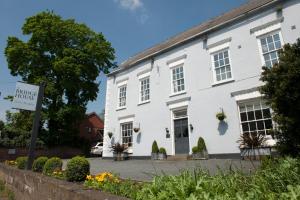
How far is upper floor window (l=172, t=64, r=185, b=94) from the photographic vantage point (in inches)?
619

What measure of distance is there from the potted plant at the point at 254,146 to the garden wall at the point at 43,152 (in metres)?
19.7

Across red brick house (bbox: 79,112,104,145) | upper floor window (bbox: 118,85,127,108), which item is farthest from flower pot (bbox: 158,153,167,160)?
red brick house (bbox: 79,112,104,145)

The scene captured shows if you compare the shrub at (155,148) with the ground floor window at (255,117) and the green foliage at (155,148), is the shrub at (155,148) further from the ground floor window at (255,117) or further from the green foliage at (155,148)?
the ground floor window at (255,117)

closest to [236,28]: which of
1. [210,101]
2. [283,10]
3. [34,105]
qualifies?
[283,10]

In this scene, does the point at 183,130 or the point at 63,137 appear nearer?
the point at 183,130

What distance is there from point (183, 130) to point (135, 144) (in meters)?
4.15

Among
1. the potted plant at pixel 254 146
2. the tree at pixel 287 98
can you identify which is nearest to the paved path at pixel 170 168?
the potted plant at pixel 254 146

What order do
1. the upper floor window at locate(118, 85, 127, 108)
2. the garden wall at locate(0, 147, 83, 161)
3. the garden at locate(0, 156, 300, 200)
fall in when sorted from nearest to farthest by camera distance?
the garden at locate(0, 156, 300, 200) → the upper floor window at locate(118, 85, 127, 108) → the garden wall at locate(0, 147, 83, 161)

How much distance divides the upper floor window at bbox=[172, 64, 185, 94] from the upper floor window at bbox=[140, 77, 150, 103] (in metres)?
2.31

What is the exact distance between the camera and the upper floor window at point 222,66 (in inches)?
536

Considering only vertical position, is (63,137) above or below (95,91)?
below

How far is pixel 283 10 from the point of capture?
12.1 metres

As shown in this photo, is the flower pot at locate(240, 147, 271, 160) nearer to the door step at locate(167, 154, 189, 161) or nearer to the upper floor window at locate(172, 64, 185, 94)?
the door step at locate(167, 154, 189, 161)

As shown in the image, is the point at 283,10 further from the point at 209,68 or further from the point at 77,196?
the point at 77,196
